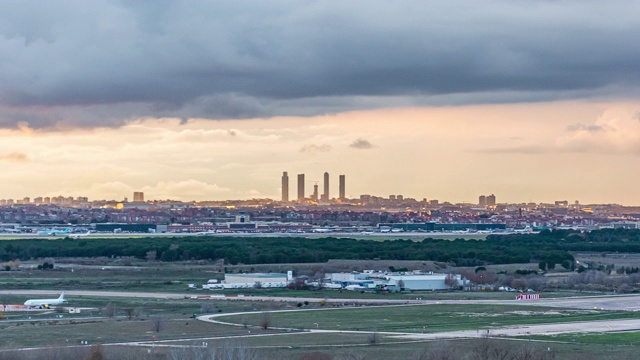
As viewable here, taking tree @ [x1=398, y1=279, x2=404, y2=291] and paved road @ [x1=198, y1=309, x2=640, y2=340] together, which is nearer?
paved road @ [x1=198, y1=309, x2=640, y2=340]

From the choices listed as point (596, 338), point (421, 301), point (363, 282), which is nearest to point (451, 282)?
point (363, 282)

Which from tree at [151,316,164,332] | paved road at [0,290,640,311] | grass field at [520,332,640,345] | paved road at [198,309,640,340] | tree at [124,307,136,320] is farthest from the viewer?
paved road at [0,290,640,311]

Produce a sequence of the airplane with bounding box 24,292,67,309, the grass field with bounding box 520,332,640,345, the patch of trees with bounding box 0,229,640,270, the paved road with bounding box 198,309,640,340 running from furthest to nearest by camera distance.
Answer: the patch of trees with bounding box 0,229,640,270, the airplane with bounding box 24,292,67,309, the paved road with bounding box 198,309,640,340, the grass field with bounding box 520,332,640,345

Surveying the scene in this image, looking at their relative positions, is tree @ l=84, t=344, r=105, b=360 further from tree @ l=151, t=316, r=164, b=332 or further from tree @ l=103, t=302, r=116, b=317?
tree @ l=103, t=302, r=116, b=317

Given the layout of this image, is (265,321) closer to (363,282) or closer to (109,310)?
(109,310)

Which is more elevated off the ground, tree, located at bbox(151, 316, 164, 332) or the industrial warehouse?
the industrial warehouse

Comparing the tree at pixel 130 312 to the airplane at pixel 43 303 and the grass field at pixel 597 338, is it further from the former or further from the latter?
the grass field at pixel 597 338

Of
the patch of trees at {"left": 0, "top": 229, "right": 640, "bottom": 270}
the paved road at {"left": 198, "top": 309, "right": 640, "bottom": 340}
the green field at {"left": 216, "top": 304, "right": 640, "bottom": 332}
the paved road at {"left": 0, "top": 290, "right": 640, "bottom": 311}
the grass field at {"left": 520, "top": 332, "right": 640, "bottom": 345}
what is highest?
the patch of trees at {"left": 0, "top": 229, "right": 640, "bottom": 270}

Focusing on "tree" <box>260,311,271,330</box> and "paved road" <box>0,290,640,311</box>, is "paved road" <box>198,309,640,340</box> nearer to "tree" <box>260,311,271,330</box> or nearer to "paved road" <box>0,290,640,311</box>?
"tree" <box>260,311,271,330</box>

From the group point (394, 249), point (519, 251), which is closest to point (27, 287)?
point (394, 249)

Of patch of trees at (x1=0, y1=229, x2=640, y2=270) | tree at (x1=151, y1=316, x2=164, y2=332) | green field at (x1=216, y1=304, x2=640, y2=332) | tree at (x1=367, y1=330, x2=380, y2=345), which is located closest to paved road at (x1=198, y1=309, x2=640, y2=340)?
green field at (x1=216, y1=304, x2=640, y2=332)
